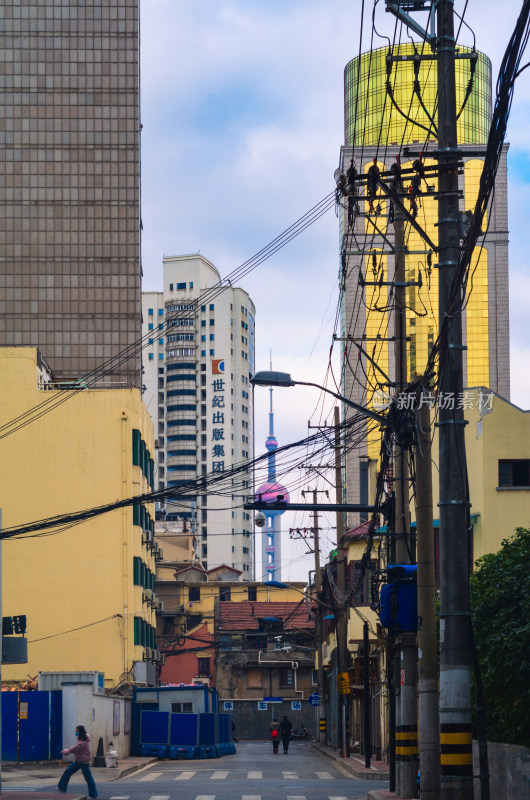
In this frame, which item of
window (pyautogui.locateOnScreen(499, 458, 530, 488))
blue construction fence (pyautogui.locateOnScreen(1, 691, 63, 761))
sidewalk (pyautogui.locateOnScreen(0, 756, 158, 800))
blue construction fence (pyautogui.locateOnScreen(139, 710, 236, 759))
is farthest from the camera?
blue construction fence (pyautogui.locateOnScreen(139, 710, 236, 759))

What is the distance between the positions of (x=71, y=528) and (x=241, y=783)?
99.9 feet

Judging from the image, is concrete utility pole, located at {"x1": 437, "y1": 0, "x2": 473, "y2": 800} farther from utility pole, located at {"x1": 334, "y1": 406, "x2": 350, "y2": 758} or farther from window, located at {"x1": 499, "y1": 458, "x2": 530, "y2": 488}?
utility pole, located at {"x1": 334, "y1": 406, "x2": 350, "y2": 758}

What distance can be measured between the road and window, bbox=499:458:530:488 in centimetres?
976

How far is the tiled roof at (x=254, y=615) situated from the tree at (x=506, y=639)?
7265 centimetres

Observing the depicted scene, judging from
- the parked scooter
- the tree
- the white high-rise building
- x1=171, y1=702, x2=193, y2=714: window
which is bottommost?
the parked scooter

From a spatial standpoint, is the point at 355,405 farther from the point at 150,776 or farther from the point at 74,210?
the point at 74,210

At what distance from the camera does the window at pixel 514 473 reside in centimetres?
3569

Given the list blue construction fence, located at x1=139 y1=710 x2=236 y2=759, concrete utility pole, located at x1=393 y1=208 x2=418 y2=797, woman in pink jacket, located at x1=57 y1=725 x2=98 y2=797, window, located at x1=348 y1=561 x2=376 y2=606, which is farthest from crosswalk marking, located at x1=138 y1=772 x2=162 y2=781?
window, located at x1=348 y1=561 x2=376 y2=606

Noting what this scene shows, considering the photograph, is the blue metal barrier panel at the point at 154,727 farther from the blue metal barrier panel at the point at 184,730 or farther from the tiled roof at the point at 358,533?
the tiled roof at the point at 358,533

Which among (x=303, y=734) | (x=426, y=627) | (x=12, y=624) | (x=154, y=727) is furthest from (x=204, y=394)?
(x=426, y=627)

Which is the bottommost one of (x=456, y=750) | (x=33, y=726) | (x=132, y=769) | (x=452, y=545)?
(x=132, y=769)

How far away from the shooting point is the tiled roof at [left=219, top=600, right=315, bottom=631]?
3632 inches

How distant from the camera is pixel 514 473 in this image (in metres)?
35.8

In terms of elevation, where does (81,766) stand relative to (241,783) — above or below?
above
